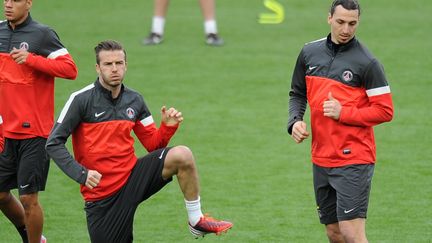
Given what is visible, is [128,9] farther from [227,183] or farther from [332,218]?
[332,218]

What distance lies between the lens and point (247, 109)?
14234 millimetres

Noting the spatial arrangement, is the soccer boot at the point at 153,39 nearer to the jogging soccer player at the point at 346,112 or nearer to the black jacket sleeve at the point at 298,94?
the black jacket sleeve at the point at 298,94

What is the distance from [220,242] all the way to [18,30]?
2849 millimetres

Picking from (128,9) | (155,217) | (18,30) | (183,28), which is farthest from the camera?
(128,9)

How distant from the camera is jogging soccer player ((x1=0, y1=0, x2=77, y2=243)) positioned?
346 inches

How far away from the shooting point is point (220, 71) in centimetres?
1574

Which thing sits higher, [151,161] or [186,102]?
[151,161]

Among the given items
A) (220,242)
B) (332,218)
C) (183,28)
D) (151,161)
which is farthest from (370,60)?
(183,28)

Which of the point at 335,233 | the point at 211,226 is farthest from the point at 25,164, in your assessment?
the point at 335,233

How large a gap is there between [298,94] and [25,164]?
2454mm

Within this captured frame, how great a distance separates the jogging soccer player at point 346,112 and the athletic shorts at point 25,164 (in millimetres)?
2329

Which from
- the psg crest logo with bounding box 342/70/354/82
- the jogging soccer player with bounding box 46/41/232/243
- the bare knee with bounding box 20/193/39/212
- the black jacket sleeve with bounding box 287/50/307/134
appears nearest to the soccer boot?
the bare knee with bounding box 20/193/39/212

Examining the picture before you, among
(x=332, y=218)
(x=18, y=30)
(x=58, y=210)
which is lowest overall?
(x=58, y=210)

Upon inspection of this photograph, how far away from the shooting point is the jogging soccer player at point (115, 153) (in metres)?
7.80
